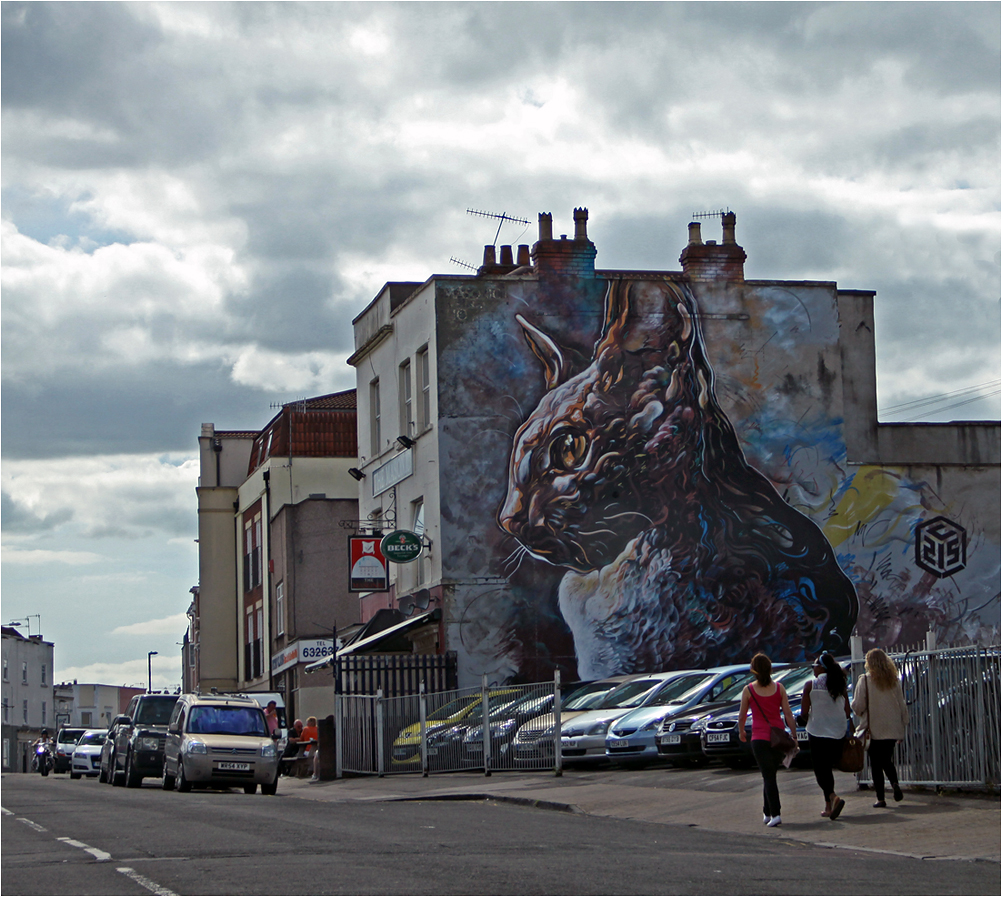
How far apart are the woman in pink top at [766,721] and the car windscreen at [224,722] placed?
13.0 m

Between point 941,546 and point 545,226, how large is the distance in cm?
1248

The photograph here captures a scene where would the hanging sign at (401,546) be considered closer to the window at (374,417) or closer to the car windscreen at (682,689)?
the window at (374,417)

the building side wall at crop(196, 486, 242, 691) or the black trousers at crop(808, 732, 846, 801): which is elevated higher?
the building side wall at crop(196, 486, 242, 691)

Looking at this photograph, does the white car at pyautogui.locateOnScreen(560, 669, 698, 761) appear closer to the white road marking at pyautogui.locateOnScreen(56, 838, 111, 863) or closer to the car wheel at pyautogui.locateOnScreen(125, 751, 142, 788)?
the car wheel at pyautogui.locateOnScreen(125, 751, 142, 788)

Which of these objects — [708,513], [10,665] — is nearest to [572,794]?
[708,513]

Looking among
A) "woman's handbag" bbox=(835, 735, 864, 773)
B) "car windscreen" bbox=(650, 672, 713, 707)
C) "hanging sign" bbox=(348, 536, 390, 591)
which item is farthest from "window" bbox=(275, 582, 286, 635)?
"woman's handbag" bbox=(835, 735, 864, 773)

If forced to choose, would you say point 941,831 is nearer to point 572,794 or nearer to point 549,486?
point 572,794

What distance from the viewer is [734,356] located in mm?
37969

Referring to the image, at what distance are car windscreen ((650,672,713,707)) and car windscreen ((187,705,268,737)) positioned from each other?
6940mm

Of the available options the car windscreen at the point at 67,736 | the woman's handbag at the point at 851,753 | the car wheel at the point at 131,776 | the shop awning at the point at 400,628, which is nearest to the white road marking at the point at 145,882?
the woman's handbag at the point at 851,753

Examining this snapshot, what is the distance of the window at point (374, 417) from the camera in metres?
41.2

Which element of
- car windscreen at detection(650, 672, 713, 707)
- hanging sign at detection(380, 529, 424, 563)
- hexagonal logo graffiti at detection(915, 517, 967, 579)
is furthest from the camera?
hexagonal logo graffiti at detection(915, 517, 967, 579)

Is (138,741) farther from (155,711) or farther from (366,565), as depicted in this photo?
(366,565)

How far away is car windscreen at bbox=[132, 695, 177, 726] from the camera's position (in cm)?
3166
